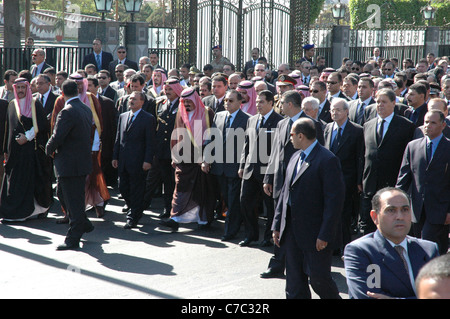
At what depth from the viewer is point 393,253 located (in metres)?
4.27

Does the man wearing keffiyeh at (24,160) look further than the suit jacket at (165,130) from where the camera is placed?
No

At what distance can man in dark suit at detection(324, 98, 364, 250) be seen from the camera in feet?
26.5

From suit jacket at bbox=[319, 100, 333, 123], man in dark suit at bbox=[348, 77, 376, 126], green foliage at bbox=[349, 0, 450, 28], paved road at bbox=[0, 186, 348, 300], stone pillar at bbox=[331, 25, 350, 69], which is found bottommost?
paved road at bbox=[0, 186, 348, 300]

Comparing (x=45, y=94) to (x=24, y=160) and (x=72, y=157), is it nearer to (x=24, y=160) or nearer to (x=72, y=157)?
(x=24, y=160)

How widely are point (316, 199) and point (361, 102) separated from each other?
4.31m

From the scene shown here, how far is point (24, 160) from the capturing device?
976 centimetres

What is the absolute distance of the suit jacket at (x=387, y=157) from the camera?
7914mm

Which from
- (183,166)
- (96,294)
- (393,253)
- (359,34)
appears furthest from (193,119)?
(359,34)

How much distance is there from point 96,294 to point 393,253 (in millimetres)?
3288

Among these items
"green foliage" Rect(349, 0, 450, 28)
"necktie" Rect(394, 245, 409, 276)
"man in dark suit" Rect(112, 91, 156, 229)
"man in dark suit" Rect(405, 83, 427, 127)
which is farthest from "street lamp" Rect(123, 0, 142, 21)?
"green foliage" Rect(349, 0, 450, 28)

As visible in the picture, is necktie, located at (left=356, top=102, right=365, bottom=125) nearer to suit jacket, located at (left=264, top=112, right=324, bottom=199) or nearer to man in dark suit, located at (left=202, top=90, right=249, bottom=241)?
man in dark suit, located at (left=202, top=90, right=249, bottom=241)

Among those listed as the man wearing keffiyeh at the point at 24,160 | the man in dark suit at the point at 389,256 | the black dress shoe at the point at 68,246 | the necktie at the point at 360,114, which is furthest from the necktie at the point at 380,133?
the man wearing keffiyeh at the point at 24,160

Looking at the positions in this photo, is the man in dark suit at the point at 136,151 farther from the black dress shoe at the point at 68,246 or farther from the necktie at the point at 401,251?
the necktie at the point at 401,251

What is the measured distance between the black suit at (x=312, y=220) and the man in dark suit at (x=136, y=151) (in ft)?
12.7
